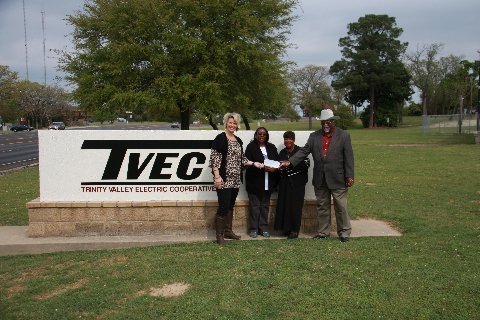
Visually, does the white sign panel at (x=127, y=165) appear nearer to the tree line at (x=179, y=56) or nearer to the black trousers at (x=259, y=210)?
the black trousers at (x=259, y=210)

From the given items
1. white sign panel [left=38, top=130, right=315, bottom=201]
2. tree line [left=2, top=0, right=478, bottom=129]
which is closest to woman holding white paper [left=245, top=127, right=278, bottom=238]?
white sign panel [left=38, top=130, right=315, bottom=201]

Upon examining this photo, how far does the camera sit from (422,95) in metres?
82.9

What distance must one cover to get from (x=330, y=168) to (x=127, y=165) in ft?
9.45

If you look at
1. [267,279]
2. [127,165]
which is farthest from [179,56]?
[267,279]

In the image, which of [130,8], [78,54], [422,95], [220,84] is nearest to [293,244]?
[220,84]

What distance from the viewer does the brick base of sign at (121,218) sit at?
6.63 metres

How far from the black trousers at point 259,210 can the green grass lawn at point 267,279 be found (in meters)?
0.41

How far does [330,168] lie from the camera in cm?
635

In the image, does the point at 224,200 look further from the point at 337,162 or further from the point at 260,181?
the point at 337,162

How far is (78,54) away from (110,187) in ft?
45.9

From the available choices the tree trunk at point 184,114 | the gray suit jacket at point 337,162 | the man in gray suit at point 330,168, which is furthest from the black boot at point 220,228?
the tree trunk at point 184,114

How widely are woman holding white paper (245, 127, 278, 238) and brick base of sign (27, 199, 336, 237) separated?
258mm

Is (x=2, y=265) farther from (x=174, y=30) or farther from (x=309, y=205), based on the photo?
(x=174, y=30)

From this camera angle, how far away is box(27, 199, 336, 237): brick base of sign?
6633 mm
